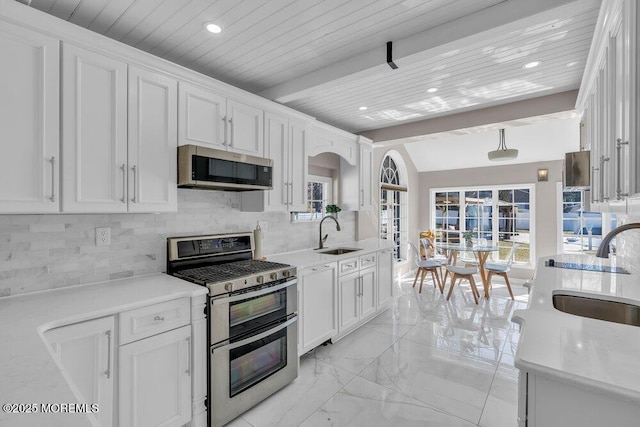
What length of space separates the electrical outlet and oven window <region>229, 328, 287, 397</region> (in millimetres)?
1135

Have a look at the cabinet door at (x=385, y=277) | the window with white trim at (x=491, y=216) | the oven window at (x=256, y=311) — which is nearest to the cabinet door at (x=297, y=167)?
the oven window at (x=256, y=311)

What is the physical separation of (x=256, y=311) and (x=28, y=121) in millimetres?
1703

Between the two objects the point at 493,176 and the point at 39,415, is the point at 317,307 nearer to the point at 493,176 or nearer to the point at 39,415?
the point at 39,415

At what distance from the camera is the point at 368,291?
3.70m

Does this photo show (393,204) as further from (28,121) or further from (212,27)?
(28,121)

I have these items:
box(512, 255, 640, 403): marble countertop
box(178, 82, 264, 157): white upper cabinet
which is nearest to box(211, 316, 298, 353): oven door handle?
box(178, 82, 264, 157): white upper cabinet

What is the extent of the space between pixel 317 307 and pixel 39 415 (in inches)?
91.6

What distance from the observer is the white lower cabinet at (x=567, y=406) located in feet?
2.61

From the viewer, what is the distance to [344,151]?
160 inches

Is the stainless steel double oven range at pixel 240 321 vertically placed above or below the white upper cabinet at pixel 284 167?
below

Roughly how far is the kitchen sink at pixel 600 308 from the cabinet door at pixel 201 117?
2.55 m

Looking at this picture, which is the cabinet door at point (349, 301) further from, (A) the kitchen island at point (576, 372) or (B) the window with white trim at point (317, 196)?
(A) the kitchen island at point (576, 372)

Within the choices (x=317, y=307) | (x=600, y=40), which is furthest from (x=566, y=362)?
(x=317, y=307)

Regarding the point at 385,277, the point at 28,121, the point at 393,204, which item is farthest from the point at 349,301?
the point at 393,204
